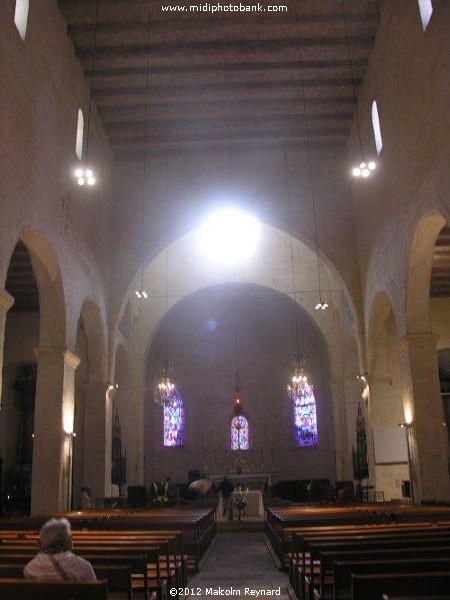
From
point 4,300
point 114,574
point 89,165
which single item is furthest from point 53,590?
point 89,165

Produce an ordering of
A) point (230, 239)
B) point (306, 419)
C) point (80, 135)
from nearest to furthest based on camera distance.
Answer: point (80, 135) → point (230, 239) → point (306, 419)

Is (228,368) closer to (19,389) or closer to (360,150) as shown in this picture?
(19,389)

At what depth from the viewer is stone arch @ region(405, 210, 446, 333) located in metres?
12.5

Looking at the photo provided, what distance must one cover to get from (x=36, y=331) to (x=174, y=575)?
613 inches

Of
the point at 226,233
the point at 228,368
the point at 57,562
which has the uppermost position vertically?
the point at 226,233

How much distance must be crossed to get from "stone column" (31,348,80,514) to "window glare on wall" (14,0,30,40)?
21.8 feet

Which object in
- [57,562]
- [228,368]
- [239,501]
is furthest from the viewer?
[228,368]

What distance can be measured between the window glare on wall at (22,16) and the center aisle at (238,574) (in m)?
9.89

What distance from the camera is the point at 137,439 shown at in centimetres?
2383

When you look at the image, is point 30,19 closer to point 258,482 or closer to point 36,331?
point 36,331

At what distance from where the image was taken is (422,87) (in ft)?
37.2

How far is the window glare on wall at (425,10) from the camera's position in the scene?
1079 centimetres

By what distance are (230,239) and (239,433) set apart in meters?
8.91

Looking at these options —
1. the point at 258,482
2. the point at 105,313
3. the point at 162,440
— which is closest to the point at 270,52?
the point at 105,313
